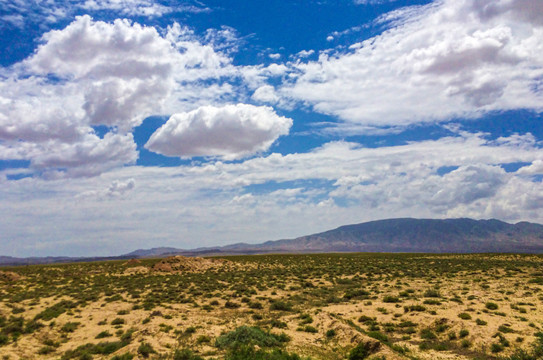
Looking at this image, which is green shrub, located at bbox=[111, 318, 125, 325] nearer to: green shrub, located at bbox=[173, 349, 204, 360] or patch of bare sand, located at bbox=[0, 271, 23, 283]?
green shrub, located at bbox=[173, 349, 204, 360]

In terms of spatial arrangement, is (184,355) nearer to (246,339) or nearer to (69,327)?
(246,339)

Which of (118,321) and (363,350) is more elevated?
(363,350)

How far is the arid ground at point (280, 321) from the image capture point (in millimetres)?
16469

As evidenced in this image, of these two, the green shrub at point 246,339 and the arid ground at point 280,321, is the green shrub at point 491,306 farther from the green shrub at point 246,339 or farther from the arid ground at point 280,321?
the green shrub at point 246,339

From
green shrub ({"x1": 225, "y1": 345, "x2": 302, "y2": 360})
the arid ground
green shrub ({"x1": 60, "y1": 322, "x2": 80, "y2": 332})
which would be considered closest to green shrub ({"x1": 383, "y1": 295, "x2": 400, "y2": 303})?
A: the arid ground

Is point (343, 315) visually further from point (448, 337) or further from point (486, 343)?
point (486, 343)

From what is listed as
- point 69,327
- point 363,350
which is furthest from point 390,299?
point 69,327

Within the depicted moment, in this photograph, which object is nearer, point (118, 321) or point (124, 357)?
point (124, 357)

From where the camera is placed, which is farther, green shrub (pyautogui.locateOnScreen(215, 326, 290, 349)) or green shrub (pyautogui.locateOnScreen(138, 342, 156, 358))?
green shrub (pyautogui.locateOnScreen(215, 326, 290, 349))

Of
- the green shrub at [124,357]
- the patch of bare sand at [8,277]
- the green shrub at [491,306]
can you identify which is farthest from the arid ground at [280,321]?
the patch of bare sand at [8,277]

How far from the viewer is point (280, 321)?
22.5m

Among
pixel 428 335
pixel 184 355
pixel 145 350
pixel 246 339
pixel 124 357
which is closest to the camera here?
pixel 184 355

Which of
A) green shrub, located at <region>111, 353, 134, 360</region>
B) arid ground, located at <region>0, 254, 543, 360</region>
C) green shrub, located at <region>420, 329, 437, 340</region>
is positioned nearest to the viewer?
green shrub, located at <region>111, 353, 134, 360</region>

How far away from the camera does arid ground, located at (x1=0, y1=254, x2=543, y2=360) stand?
16.5 m
